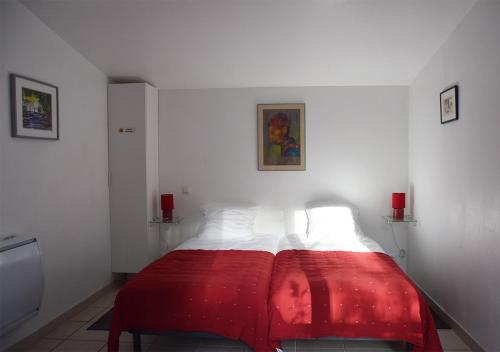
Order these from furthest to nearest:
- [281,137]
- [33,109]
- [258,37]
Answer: [281,137] < [258,37] < [33,109]

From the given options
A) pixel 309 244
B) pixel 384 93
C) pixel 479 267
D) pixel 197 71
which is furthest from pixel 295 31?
pixel 479 267

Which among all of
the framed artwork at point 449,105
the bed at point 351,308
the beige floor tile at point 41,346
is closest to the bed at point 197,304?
the bed at point 351,308

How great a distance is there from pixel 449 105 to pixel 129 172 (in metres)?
3.14

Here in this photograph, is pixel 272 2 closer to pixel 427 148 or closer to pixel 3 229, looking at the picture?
pixel 427 148

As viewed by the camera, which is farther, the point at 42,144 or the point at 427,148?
the point at 427,148

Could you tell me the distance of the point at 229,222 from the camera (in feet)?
12.1

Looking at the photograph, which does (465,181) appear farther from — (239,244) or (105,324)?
(105,324)

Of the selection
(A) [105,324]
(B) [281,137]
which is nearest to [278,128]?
(B) [281,137]

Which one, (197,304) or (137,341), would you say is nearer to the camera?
(197,304)

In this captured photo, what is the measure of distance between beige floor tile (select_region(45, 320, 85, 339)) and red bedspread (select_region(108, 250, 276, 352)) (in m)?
0.73

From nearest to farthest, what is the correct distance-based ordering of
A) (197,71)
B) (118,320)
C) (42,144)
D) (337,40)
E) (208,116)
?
(118,320), (42,144), (337,40), (197,71), (208,116)

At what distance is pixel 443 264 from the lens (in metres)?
2.94

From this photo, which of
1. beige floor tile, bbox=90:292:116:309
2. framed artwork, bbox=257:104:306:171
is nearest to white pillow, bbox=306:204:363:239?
framed artwork, bbox=257:104:306:171

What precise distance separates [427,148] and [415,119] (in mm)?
467
